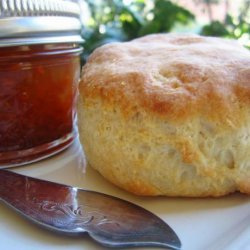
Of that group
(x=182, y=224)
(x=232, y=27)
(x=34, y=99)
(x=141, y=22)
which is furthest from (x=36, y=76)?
(x=232, y=27)

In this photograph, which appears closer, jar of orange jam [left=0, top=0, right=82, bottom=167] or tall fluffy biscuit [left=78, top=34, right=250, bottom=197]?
tall fluffy biscuit [left=78, top=34, right=250, bottom=197]

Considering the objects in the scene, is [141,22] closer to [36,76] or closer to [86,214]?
[36,76]

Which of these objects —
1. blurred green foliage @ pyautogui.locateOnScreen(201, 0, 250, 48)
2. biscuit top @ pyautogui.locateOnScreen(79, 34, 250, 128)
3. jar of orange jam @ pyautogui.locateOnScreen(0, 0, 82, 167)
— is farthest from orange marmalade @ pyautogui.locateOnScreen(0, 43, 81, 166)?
blurred green foliage @ pyautogui.locateOnScreen(201, 0, 250, 48)

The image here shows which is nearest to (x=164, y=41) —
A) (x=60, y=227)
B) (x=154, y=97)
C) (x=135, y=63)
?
(x=135, y=63)

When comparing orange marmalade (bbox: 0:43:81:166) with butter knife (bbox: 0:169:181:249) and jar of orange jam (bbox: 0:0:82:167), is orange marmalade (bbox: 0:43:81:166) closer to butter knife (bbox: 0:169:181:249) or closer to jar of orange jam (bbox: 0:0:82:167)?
jar of orange jam (bbox: 0:0:82:167)

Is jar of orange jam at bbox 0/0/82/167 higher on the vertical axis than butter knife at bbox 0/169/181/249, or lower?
higher

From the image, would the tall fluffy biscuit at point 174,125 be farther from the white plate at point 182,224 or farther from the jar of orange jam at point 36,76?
the jar of orange jam at point 36,76

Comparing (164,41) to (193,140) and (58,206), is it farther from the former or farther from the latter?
(58,206)
